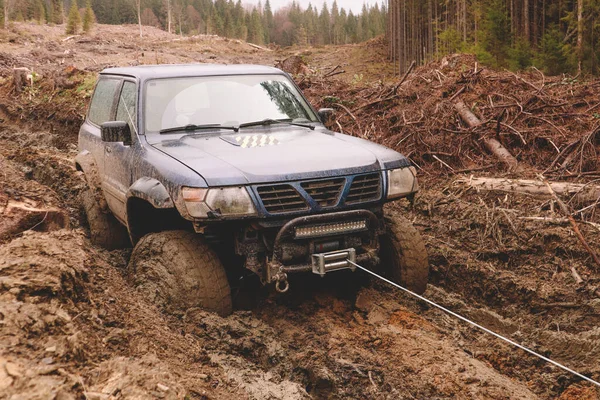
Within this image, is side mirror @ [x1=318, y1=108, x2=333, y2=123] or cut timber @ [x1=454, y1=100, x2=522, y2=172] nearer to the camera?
side mirror @ [x1=318, y1=108, x2=333, y2=123]

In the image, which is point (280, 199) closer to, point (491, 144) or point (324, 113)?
point (324, 113)

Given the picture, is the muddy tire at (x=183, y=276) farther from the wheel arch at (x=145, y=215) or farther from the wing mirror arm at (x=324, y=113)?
the wing mirror arm at (x=324, y=113)

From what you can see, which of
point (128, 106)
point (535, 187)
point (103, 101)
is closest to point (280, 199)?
point (128, 106)

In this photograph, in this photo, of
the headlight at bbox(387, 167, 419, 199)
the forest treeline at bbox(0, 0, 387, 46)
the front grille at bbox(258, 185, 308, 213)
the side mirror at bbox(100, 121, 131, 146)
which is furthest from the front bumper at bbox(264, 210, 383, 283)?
the forest treeline at bbox(0, 0, 387, 46)

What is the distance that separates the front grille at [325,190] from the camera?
4676mm

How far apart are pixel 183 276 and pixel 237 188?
31.4 inches

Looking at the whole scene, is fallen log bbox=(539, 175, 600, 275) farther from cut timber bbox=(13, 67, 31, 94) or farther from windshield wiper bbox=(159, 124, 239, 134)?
cut timber bbox=(13, 67, 31, 94)

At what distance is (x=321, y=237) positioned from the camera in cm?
474

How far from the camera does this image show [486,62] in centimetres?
2195

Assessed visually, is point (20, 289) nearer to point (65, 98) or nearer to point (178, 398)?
point (178, 398)

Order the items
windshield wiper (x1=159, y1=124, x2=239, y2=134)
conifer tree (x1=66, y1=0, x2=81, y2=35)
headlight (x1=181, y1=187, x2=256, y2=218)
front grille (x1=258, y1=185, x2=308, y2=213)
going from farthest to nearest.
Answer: conifer tree (x1=66, y1=0, x2=81, y2=35)
windshield wiper (x1=159, y1=124, x2=239, y2=134)
front grille (x1=258, y1=185, x2=308, y2=213)
headlight (x1=181, y1=187, x2=256, y2=218)

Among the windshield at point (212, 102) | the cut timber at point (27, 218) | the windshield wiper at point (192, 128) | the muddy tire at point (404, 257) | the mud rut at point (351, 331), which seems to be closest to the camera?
the mud rut at point (351, 331)

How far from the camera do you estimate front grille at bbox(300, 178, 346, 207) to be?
4676mm

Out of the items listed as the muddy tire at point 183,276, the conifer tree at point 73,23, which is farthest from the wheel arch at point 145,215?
the conifer tree at point 73,23
